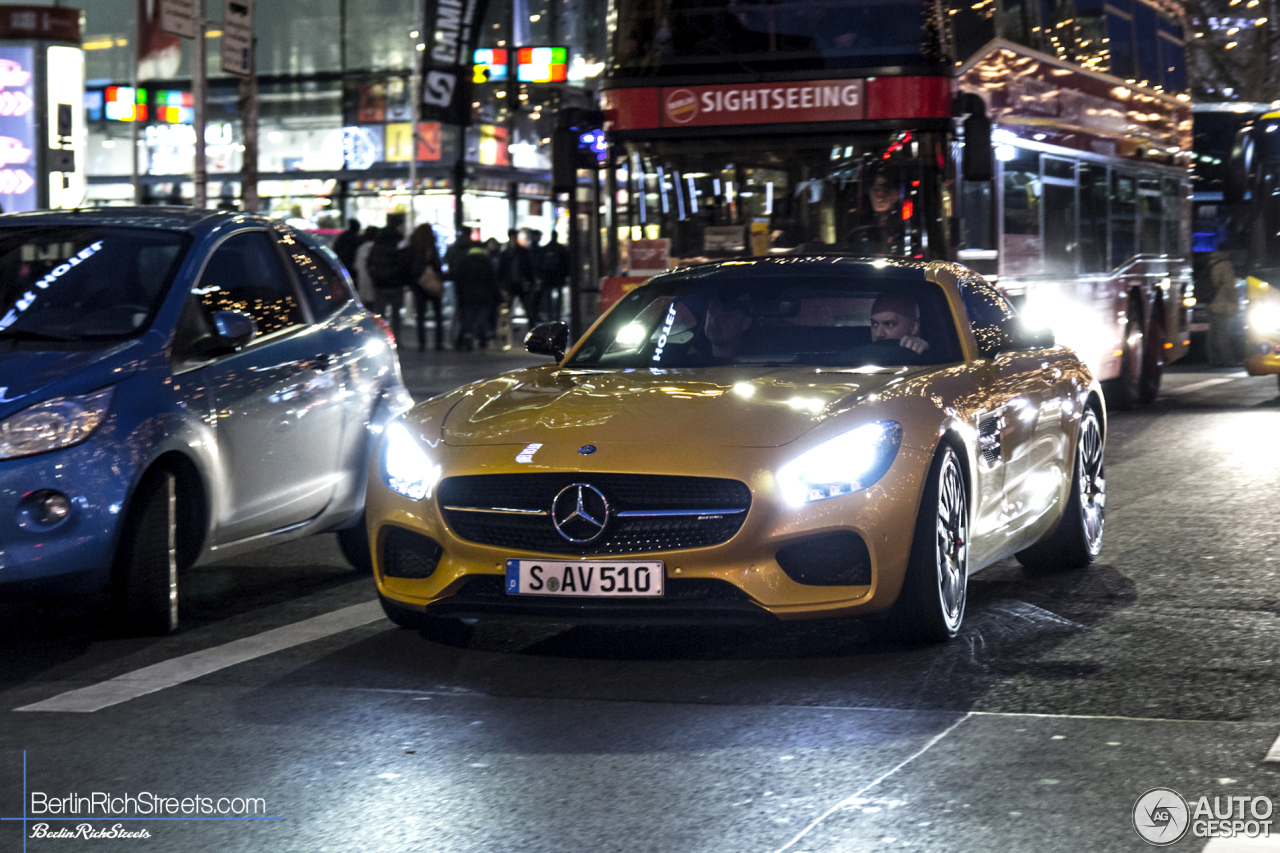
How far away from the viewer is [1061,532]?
28.9ft

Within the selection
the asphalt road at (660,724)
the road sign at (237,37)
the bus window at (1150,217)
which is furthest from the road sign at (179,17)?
the bus window at (1150,217)

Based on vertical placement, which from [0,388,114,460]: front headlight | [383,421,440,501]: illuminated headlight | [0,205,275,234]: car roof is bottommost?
[383,421,440,501]: illuminated headlight

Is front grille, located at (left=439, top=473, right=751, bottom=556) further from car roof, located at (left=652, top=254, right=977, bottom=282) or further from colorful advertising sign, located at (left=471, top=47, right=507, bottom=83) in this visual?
colorful advertising sign, located at (left=471, top=47, right=507, bottom=83)

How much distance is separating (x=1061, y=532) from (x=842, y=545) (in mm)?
2710

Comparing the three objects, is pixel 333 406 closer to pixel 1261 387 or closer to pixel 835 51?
Answer: pixel 835 51

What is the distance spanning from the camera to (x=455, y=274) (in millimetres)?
28469

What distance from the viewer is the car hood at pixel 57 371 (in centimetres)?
684

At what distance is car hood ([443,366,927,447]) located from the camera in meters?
6.54

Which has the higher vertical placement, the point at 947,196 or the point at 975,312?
the point at 947,196

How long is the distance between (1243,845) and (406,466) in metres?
3.38

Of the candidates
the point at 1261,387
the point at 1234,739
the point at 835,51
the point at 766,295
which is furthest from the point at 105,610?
the point at 1261,387

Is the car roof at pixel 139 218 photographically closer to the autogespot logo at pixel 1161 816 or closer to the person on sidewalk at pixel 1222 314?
the autogespot logo at pixel 1161 816

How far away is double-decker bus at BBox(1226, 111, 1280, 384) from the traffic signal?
8.73m

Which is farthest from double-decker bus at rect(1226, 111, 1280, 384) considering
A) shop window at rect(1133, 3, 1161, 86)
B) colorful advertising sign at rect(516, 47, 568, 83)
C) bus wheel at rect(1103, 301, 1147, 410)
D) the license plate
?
the license plate
